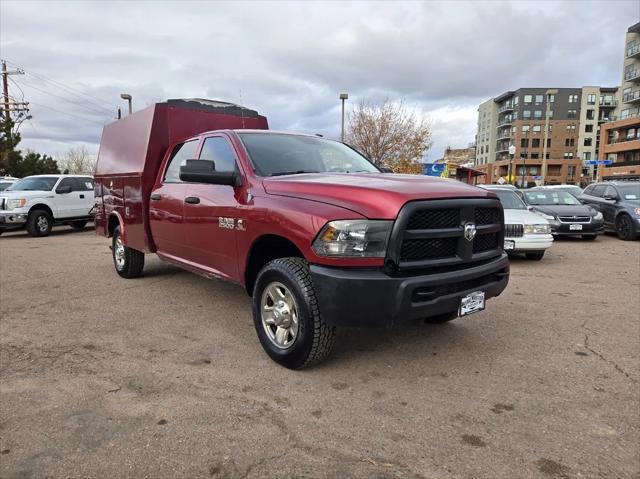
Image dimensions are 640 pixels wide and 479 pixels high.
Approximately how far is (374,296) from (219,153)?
241 centimetres

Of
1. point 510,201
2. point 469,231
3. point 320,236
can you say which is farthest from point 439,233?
point 510,201

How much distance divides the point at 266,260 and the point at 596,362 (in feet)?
9.44

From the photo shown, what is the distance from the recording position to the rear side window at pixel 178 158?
510cm

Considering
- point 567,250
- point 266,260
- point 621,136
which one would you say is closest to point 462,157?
point 621,136

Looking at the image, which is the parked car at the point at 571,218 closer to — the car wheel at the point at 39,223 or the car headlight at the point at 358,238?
the car headlight at the point at 358,238

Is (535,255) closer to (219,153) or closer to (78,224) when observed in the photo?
(219,153)

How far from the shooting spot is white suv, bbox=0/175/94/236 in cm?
1322

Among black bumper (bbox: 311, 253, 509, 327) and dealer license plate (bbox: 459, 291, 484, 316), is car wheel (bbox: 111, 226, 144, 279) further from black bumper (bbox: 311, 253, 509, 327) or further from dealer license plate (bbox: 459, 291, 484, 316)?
dealer license plate (bbox: 459, 291, 484, 316)

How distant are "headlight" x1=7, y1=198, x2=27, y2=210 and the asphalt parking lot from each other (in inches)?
374

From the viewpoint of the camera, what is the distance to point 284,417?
290cm

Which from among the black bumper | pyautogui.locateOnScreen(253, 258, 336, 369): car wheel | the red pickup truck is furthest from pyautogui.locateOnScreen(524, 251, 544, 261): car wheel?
pyautogui.locateOnScreen(253, 258, 336, 369): car wheel

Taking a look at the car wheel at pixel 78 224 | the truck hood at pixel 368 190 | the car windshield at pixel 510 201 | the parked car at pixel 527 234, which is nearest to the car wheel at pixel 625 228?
the car windshield at pixel 510 201

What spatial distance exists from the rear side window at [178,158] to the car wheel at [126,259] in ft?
5.54

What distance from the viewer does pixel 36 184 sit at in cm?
1418
